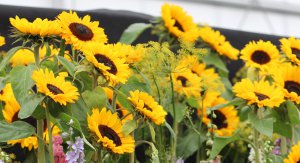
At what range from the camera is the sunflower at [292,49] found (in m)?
1.16

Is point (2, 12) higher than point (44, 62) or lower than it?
higher

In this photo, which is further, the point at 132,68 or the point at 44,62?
the point at 132,68

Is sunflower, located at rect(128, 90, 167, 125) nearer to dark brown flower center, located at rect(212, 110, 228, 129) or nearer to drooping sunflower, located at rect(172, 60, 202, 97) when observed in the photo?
drooping sunflower, located at rect(172, 60, 202, 97)

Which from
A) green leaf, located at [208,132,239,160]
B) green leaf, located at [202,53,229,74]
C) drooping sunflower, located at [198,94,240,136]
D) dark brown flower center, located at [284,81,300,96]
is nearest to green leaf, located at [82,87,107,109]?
green leaf, located at [208,132,239,160]

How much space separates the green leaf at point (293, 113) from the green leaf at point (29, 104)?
1.46 feet

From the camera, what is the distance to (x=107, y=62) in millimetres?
875

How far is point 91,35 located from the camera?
94 centimetres

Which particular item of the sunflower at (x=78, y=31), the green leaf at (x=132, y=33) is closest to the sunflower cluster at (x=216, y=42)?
the green leaf at (x=132, y=33)

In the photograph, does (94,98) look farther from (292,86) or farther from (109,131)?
(292,86)

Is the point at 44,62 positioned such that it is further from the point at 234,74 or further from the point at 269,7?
the point at 269,7

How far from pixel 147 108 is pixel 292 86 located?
0.33 meters

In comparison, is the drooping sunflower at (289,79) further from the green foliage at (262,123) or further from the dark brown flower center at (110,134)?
the dark brown flower center at (110,134)

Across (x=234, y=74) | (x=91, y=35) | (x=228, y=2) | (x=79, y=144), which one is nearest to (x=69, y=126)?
(x=79, y=144)

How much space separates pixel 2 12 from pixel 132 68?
526mm
